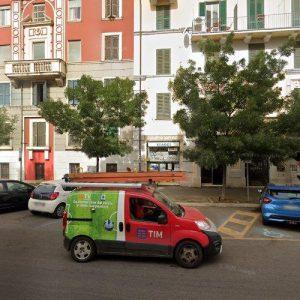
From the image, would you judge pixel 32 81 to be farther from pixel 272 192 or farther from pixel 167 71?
pixel 272 192

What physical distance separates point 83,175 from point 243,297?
5.05 metres

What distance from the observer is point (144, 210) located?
824cm

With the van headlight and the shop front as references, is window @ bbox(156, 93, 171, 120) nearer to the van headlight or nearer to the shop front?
the shop front

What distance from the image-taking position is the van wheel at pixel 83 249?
27.1 feet

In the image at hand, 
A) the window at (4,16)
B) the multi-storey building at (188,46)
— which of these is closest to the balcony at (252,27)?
the multi-storey building at (188,46)

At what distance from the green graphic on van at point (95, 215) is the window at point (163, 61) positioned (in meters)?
18.2

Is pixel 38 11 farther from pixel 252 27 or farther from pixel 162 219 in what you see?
pixel 162 219

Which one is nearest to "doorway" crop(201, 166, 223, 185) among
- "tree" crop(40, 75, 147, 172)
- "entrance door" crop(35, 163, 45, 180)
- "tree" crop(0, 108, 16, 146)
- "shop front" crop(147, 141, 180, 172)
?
"shop front" crop(147, 141, 180, 172)

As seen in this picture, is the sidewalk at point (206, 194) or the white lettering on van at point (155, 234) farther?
the sidewalk at point (206, 194)

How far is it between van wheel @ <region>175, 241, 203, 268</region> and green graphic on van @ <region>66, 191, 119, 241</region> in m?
1.47

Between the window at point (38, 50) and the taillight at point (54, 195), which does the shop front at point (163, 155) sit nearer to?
the window at point (38, 50)

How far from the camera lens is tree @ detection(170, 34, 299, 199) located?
618 inches

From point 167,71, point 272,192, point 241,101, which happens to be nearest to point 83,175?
point 272,192

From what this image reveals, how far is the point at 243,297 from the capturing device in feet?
20.3
